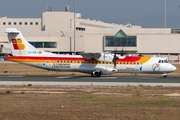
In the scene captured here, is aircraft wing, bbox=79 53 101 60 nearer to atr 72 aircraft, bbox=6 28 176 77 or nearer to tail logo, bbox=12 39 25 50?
atr 72 aircraft, bbox=6 28 176 77

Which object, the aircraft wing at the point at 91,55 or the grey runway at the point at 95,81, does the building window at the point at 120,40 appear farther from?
the grey runway at the point at 95,81

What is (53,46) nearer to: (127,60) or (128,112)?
(127,60)

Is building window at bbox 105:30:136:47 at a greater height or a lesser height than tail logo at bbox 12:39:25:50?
greater

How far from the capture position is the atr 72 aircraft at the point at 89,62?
3544cm

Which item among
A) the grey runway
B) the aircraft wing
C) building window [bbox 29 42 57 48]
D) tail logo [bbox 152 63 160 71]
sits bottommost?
the grey runway

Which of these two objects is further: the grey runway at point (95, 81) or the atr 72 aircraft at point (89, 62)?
the atr 72 aircraft at point (89, 62)

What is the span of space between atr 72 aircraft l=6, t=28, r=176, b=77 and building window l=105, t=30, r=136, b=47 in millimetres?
60827

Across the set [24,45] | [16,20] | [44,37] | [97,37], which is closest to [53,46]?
[44,37]

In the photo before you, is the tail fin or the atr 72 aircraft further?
the tail fin

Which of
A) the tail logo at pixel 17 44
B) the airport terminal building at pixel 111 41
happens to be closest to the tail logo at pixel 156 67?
the tail logo at pixel 17 44

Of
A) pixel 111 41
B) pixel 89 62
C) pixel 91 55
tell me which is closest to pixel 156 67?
pixel 91 55

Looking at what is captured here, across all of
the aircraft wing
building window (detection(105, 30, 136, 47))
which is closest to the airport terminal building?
building window (detection(105, 30, 136, 47))

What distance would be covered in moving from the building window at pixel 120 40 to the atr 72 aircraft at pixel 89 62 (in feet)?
200

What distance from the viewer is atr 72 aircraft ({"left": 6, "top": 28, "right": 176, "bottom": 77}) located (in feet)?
116
